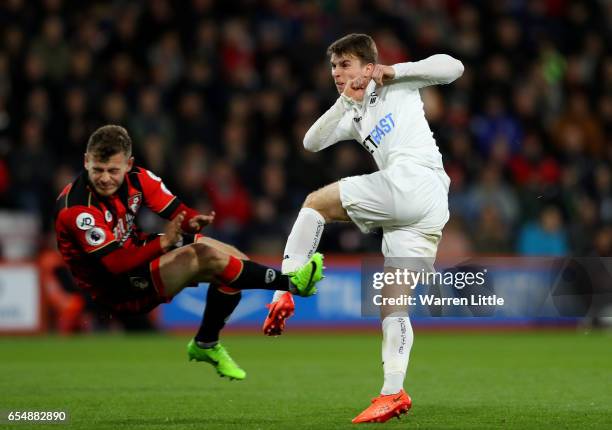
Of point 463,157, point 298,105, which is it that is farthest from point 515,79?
point 298,105

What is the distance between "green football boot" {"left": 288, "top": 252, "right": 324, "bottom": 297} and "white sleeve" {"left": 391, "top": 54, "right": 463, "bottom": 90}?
4.09 ft

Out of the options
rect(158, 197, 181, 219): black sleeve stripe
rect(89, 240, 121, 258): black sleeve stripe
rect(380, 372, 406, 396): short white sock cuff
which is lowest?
rect(380, 372, 406, 396): short white sock cuff

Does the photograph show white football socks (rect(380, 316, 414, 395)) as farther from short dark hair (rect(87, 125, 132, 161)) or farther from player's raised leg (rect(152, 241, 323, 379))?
short dark hair (rect(87, 125, 132, 161))

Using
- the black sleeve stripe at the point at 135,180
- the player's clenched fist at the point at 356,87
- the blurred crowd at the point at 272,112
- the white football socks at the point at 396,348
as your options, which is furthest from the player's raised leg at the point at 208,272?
the blurred crowd at the point at 272,112

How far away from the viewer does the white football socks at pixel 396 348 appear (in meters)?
7.08

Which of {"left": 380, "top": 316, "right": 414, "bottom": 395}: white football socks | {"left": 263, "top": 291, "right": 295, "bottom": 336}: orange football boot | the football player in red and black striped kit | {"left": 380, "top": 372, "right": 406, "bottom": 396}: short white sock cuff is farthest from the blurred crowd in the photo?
{"left": 380, "top": 372, "right": 406, "bottom": 396}: short white sock cuff

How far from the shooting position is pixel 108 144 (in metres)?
7.17

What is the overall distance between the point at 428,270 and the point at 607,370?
3767mm

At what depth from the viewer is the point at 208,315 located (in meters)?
8.11

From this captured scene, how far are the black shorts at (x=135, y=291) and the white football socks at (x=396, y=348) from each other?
4.78 ft

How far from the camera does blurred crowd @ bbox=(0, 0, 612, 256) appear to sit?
1520 cm

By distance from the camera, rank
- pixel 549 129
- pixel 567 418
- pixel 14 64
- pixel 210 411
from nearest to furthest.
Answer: pixel 567 418, pixel 210 411, pixel 14 64, pixel 549 129

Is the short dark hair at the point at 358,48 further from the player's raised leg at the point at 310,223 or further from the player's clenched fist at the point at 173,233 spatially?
the player's clenched fist at the point at 173,233

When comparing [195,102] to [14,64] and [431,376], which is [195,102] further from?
[431,376]
